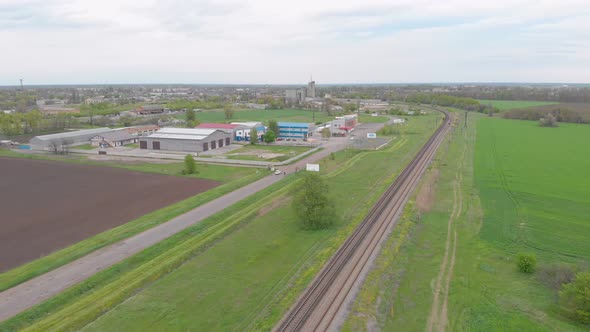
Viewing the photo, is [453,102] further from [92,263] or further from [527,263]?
[92,263]

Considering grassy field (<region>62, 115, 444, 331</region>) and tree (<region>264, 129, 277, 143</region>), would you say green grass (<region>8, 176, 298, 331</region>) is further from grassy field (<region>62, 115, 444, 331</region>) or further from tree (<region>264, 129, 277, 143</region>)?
tree (<region>264, 129, 277, 143</region>)

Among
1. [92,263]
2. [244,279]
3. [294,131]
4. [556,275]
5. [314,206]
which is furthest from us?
[294,131]

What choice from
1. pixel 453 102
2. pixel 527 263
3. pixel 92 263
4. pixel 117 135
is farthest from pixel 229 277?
pixel 453 102

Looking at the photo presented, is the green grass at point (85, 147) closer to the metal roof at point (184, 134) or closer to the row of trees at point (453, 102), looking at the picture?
the metal roof at point (184, 134)

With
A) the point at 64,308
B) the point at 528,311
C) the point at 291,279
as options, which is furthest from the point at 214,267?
the point at 528,311

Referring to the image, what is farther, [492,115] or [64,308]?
[492,115]

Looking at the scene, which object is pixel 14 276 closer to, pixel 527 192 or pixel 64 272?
pixel 64 272

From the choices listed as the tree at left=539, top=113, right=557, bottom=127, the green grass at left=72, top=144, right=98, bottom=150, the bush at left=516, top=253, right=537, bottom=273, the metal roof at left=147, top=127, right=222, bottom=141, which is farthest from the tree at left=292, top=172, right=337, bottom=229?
the tree at left=539, top=113, right=557, bottom=127
